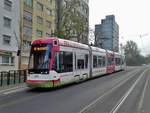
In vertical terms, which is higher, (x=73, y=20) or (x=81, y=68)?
(x=73, y=20)

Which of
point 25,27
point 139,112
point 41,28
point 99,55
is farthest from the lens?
point 41,28

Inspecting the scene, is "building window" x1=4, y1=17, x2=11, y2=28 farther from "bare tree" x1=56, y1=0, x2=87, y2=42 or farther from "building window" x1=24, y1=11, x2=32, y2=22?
"bare tree" x1=56, y1=0, x2=87, y2=42

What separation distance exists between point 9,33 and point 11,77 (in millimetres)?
19928

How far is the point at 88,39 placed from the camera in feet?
205

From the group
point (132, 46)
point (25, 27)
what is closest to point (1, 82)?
point (25, 27)

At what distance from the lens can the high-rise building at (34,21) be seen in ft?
163

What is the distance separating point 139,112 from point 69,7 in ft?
127

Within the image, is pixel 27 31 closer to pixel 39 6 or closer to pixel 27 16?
pixel 27 16

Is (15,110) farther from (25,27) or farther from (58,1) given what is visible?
(58,1)

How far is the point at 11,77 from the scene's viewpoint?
85.4 ft

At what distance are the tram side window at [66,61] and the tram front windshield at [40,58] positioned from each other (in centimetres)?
116

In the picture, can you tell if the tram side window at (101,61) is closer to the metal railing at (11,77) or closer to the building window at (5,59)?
the metal railing at (11,77)

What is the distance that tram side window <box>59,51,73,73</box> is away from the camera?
64.3 feet

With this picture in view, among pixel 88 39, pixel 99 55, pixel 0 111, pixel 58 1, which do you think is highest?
pixel 58 1
